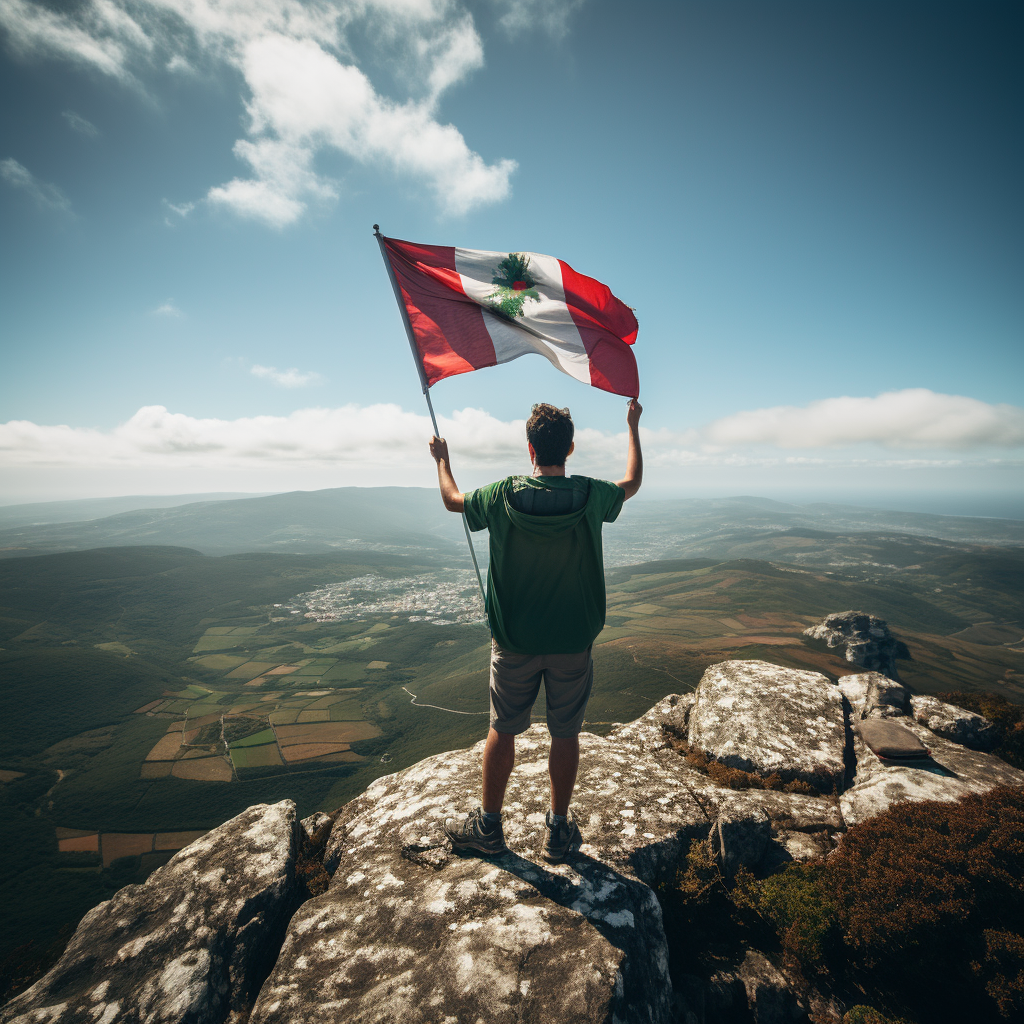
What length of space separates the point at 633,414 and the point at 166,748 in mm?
98179

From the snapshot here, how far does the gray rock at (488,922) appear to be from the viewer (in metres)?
3.92

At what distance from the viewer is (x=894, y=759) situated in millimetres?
8734

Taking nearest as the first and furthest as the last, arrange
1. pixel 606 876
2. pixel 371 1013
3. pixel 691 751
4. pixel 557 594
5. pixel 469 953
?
pixel 371 1013 < pixel 469 953 < pixel 557 594 < pixel 606 876 < pixel 691 751

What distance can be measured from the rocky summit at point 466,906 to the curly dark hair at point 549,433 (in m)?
5.10

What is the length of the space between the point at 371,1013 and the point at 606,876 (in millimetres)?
Answer: 2870

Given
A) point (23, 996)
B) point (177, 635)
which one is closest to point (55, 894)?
point (23, 996)

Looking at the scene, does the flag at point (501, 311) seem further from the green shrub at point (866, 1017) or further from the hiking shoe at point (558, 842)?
the green shrub at point (866, 1017)

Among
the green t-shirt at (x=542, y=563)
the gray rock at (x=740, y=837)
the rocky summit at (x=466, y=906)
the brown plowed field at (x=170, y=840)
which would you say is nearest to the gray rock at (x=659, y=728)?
the rocky summit at (x=466, y=906)

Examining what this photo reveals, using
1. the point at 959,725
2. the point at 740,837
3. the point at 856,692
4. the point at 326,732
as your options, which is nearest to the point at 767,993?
the point at 740,837

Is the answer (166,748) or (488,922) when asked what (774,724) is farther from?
(166,748)

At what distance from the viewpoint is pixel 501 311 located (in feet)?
26.0

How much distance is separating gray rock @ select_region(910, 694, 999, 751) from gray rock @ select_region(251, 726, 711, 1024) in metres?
7.80

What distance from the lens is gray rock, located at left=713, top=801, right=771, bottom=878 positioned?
648 centimetres

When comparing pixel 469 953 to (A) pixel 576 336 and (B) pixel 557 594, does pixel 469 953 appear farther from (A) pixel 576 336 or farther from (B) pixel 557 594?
(A) pixel 576 336
